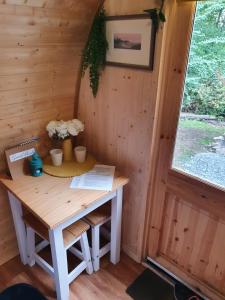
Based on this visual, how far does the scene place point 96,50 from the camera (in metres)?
1.65

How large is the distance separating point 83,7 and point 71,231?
141 centimetres

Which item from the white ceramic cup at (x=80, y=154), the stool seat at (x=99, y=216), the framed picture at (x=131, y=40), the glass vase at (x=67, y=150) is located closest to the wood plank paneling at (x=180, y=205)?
the framed picture at (x=131, y=40)

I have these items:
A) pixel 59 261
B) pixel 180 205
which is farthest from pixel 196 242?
pixel 59 261

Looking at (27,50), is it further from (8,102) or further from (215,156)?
(215,156)

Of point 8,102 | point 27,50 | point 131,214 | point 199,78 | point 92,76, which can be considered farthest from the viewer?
point 131,214

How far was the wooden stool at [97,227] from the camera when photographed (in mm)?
1824

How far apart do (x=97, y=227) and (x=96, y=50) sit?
3.97 ft

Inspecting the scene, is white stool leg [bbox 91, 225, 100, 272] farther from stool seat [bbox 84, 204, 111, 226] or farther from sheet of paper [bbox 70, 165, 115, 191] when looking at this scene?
sheet of paper [bbox 70, 165, 115, 191]

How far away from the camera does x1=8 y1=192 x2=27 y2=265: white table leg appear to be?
1.77 m

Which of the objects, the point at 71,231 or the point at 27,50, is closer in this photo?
the point at 27,50

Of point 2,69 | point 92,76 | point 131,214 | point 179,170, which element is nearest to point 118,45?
point 92,76

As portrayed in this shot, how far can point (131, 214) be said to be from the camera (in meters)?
1.99

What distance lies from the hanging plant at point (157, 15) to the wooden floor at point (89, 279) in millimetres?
1754

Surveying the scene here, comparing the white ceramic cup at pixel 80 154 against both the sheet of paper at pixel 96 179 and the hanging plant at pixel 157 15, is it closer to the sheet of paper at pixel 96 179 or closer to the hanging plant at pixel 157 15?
the sheet of paper at pixel 96 179
